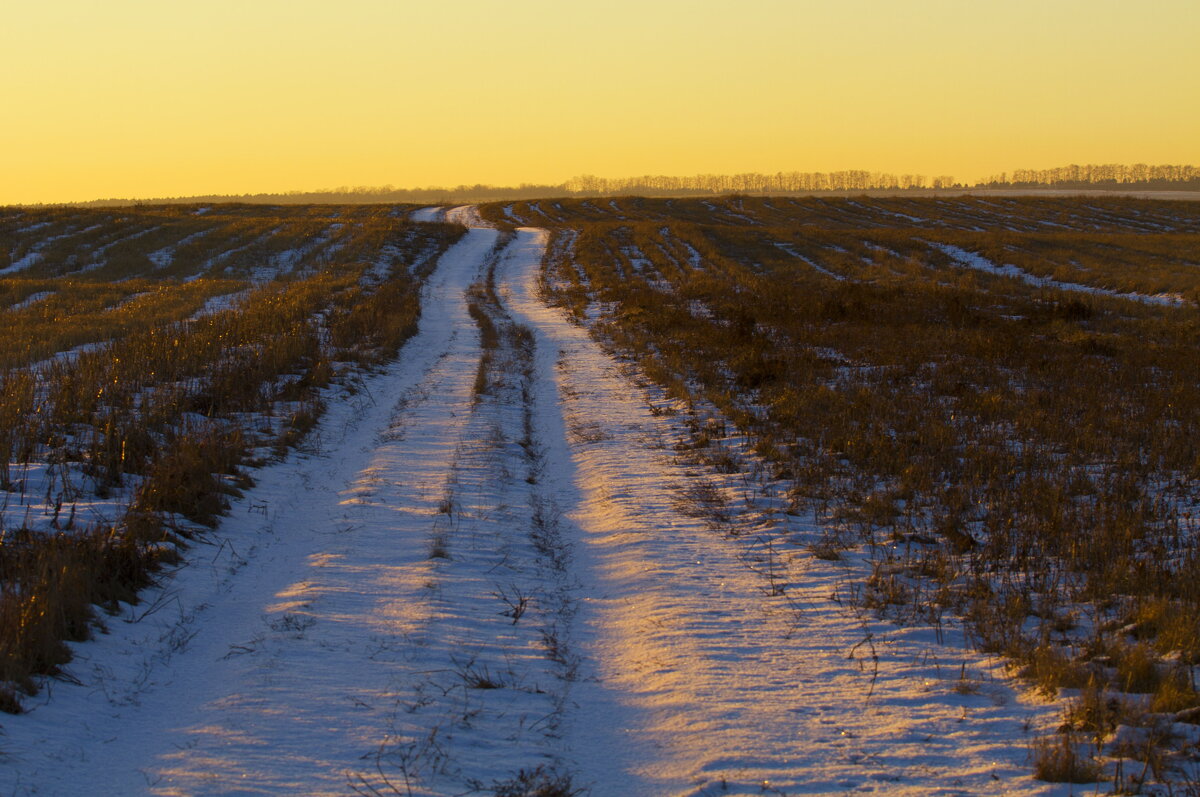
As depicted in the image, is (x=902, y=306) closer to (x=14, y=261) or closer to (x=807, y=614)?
(x=807, y=614)

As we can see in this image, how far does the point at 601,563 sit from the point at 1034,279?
29980 mm

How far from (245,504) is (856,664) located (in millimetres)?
5405

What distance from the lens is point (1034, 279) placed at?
3083cm

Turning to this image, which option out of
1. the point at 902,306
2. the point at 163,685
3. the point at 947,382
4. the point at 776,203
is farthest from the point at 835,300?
the point at 776,203

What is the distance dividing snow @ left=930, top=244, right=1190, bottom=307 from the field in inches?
414

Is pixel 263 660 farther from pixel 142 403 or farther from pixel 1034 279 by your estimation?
pixel 1034 279

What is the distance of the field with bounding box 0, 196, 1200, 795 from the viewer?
3.87 m

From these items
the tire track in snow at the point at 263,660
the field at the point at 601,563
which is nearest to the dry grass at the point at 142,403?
the field at the point at 601,563

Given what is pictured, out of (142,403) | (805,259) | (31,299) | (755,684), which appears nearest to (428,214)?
(805,259)

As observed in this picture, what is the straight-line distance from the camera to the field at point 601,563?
3.87 m

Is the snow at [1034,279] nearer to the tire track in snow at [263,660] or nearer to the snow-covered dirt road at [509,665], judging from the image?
the snow-covered dirt road at [509,665]

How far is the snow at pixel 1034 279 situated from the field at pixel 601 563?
1051 cm

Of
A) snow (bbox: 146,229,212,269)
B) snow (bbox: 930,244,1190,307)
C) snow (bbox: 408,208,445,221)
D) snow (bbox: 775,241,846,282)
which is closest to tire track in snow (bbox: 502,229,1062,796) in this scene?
snow (bbox: 930,244,1190,307)

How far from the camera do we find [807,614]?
5535 millimetres
